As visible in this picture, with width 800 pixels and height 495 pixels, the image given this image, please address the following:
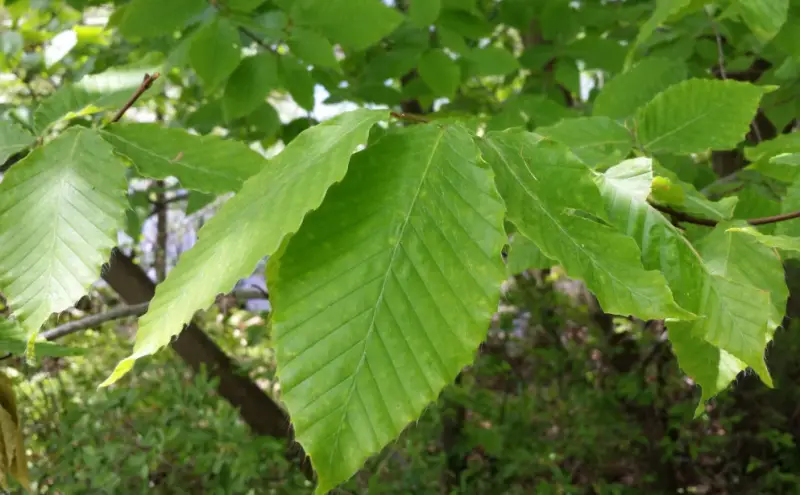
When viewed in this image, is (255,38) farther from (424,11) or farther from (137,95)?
(137,95)

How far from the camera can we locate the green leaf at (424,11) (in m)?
1.07

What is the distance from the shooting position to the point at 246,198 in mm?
387

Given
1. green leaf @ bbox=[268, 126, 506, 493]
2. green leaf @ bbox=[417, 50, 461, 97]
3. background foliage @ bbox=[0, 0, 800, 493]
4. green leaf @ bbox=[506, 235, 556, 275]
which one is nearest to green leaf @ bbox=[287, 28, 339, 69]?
background foliage @ bbox=[0, 0, 800, 493]

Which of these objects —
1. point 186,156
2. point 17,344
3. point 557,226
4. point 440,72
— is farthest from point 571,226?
point 440,72

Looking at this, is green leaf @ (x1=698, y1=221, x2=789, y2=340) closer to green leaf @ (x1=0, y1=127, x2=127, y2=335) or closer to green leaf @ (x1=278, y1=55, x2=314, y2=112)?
green leaf @ (x1=0, y1=127, x2=127, y2=335)

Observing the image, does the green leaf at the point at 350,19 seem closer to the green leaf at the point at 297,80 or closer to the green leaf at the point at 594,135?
the green leaf at the point at 297,80

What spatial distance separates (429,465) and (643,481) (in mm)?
913

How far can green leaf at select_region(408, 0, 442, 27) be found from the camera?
1.07 meters

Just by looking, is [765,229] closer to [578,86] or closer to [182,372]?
[578,86]

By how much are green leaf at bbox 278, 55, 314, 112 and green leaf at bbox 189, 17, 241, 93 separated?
14cm

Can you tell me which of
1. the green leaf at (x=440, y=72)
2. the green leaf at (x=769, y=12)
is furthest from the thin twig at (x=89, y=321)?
the green leaf at (x=769, y=12)

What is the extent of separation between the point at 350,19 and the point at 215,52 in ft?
0.73

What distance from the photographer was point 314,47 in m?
0.96

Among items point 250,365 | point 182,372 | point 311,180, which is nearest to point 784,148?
point 311,180
